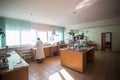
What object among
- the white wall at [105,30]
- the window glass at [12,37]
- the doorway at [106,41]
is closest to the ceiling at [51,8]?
the window glass at [12,37]

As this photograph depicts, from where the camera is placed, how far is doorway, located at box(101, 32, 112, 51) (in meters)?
6.80

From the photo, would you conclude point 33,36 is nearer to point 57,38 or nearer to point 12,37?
point 12,37

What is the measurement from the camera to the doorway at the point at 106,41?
680 cm

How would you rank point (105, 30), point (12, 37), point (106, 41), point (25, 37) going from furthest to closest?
point (106, 41), point (105, 30), point (25, 37), point (12, 37)

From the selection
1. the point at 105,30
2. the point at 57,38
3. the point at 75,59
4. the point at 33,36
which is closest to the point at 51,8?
the point at 75,59

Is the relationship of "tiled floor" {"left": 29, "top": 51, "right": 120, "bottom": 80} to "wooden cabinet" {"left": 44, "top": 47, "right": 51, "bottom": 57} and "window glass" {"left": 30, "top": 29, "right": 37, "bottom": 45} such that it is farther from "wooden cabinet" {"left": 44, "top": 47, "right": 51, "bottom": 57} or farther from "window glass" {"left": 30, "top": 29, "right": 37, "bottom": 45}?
"window glass" {"left": 30, "top": 29, "right": 37, "bottom": 45}

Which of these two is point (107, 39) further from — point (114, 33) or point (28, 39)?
point (28, 39)

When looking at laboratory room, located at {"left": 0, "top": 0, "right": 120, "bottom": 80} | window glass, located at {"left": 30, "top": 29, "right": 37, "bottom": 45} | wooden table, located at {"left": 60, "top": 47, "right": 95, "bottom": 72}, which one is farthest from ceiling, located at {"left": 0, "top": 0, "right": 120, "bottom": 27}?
wooden table, located at {"left": 60, "top": 47, "right": 95, "bottom": 72}

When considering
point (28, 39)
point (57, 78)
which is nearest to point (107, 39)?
point (57, 78)

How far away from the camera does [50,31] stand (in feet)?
22.4

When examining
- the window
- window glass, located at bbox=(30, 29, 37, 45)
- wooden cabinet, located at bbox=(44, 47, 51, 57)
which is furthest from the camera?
the window

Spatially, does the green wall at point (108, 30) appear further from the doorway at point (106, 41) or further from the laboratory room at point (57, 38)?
the doorway at point (106, 41)

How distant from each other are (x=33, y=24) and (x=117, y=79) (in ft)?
18.8

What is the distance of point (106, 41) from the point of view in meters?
7.02
